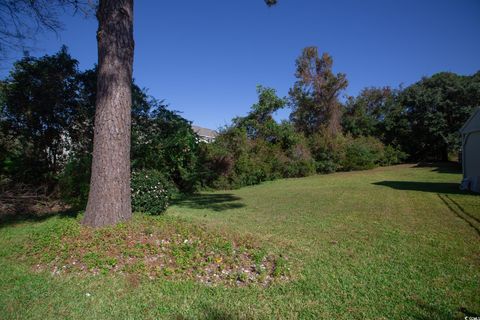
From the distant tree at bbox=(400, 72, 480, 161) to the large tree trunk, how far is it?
91.9ft

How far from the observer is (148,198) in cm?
712

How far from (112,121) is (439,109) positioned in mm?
29740

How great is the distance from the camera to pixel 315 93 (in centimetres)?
3416

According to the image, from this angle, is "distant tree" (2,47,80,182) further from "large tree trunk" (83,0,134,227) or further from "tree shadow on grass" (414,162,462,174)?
"tree shadow on grass" (414,162,462,174)

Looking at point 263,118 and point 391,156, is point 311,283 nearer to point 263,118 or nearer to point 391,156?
point 263,118

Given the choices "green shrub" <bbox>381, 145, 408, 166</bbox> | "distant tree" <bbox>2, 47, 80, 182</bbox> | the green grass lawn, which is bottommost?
the green grass lawn

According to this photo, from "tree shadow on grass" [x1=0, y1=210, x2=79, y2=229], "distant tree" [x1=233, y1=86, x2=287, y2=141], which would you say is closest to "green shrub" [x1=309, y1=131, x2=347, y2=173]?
"distant tree" [x1=233, y1=86, x2=287, y2=141]

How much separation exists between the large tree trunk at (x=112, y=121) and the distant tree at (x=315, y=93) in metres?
28.9

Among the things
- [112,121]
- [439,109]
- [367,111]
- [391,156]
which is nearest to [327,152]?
[391,156]

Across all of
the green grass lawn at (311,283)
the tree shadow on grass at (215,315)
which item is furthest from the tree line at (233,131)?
the tree shadow on grass at (215,315)

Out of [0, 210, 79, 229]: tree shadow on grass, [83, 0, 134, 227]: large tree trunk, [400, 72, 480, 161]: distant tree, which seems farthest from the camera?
[400, 72, 480, 161]: distant tree

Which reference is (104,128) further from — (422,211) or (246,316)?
(422,211)

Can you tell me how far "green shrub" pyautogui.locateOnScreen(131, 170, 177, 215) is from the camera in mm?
7043

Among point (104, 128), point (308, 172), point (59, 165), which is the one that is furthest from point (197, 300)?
point (308, 172)
